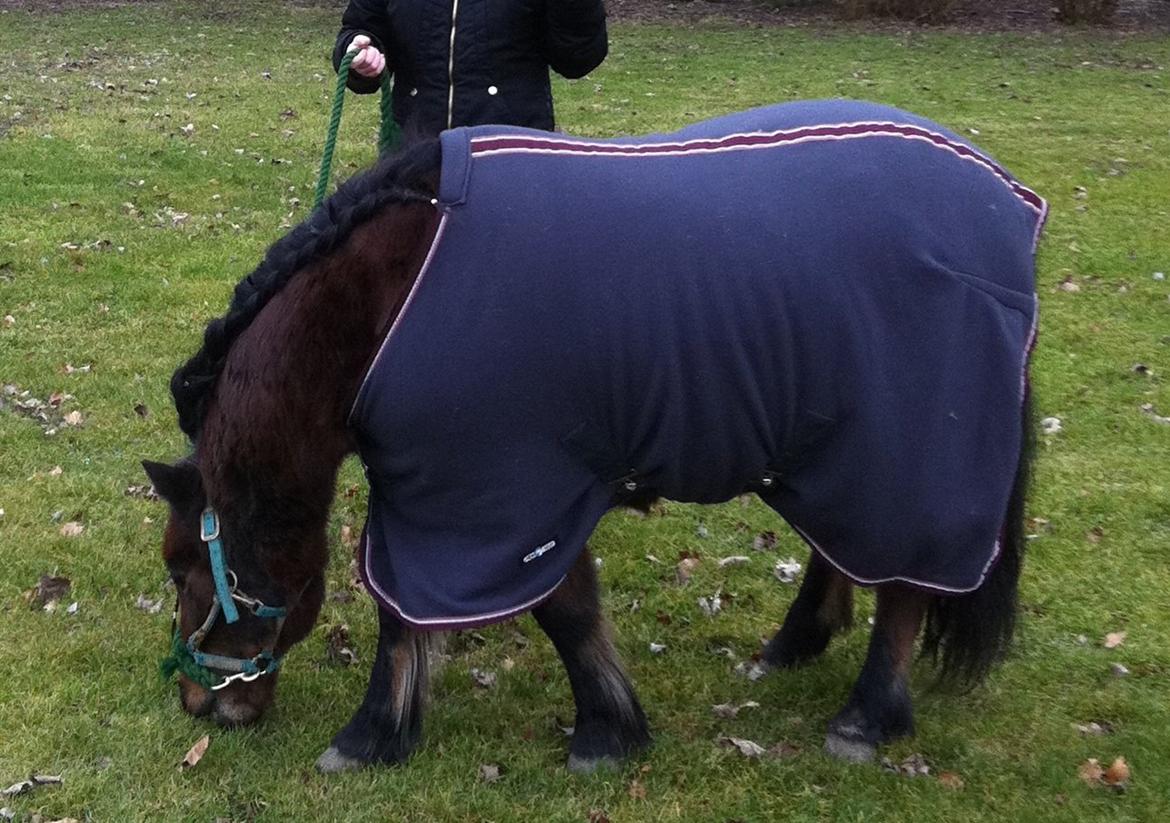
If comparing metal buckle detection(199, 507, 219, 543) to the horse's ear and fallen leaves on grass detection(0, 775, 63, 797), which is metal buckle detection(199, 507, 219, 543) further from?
fallen leaves on grass detection(0, 775, 63, 797)

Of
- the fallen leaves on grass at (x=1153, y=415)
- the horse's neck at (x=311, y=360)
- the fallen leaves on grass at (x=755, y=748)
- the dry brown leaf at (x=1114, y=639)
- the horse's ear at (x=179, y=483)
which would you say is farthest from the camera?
the fallen leaves on grass at (x=1153, y=415)

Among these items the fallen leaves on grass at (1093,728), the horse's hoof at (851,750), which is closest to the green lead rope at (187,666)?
the horse's hoof at (851,750)

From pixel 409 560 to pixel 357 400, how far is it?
44 centimetres

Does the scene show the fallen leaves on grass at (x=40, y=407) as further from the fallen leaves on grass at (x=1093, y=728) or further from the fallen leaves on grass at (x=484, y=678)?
the fallen leaves on grass at (x=1093, y=728)

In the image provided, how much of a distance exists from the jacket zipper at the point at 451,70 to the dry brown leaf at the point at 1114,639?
3102mm

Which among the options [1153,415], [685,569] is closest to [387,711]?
[685,569]

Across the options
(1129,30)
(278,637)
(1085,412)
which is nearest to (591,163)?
(278,637)

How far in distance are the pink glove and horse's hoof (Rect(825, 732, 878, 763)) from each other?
2.79 meters

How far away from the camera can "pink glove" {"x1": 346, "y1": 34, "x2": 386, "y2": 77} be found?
4.51m

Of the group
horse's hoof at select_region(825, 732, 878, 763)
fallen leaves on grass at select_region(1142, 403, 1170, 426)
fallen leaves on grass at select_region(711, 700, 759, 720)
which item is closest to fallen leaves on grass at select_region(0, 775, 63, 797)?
fallen leaves on grass at select_region(711, 700, 759, 720)

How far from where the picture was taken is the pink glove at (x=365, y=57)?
451 centimetres

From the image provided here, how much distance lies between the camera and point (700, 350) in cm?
307

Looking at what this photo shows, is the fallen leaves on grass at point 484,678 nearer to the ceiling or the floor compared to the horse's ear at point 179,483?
nearer to the floor

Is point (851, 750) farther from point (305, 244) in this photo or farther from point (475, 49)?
point (475, 49)
